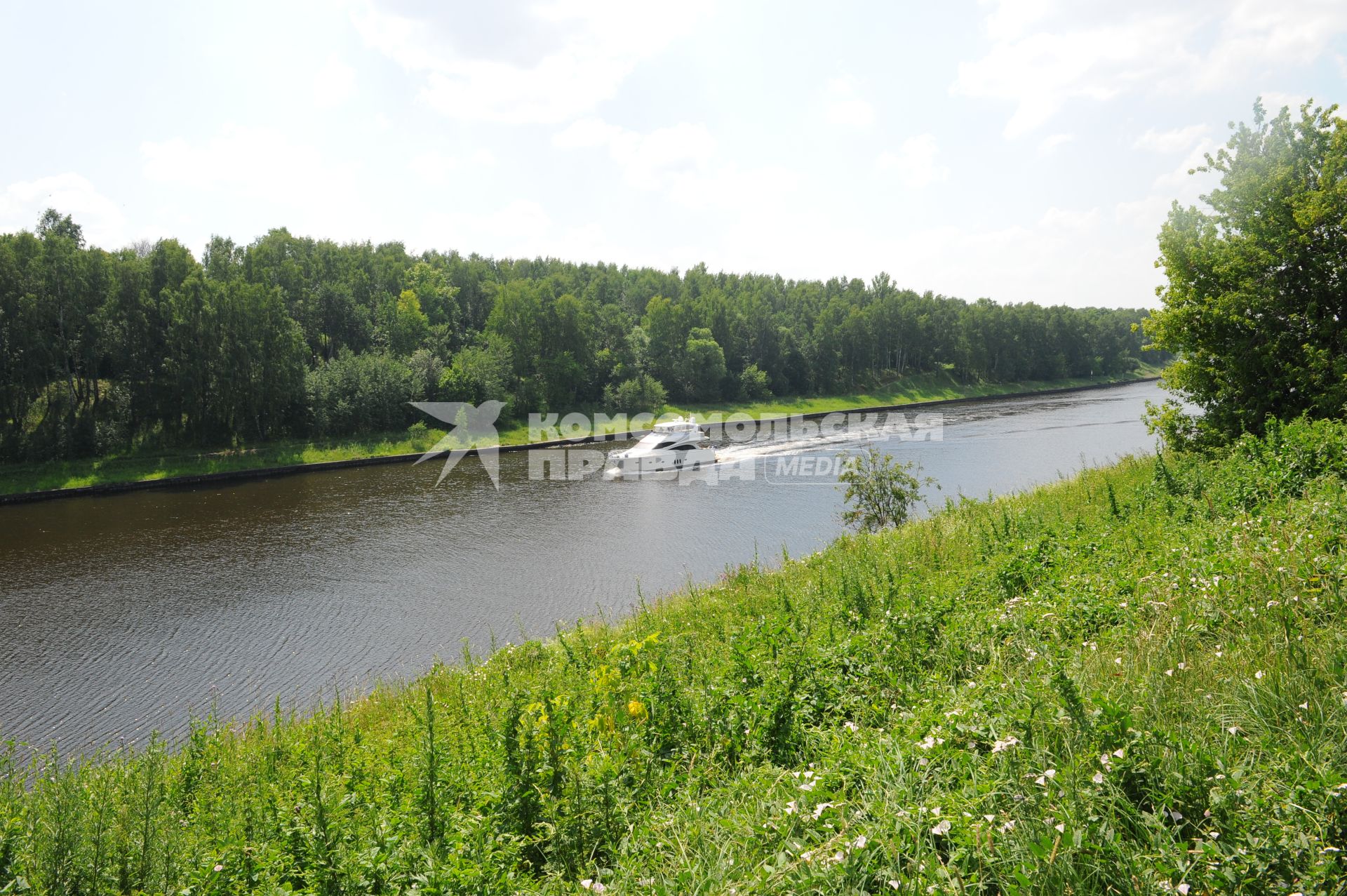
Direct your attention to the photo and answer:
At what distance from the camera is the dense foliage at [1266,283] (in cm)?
1280

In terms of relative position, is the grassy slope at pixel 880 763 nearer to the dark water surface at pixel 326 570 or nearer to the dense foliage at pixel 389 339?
the dark water surface at pixel 326 570

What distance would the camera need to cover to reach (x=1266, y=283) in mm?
13617

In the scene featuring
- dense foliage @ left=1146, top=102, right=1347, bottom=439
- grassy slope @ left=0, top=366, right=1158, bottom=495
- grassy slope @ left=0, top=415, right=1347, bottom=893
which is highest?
dense foliage @ left=1146, top=102, right=1347, bottom=439

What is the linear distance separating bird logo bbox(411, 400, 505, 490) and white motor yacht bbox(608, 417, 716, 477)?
11.2 meters

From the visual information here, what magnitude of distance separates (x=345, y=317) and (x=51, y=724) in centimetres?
5710

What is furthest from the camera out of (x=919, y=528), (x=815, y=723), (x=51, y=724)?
(x=919, y=528)

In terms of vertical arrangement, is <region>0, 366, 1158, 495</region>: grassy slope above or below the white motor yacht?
above

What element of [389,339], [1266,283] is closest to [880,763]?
[1266,283]

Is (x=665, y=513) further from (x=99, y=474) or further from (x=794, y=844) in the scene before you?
(x=99, y=474)

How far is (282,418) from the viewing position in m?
48.8

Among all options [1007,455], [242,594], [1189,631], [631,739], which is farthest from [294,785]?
[1007,455]

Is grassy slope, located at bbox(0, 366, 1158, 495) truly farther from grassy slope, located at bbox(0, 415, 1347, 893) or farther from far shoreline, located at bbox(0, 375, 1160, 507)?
grassy slope, located at bbox(0, 415, 1347, 893)

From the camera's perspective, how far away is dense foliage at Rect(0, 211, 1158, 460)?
41.7 meters

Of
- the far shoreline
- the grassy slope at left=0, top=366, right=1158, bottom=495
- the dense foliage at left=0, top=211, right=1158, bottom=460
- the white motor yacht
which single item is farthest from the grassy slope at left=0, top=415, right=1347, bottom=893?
the dense foliage at left=0, top=211, right=1158, bottom=460
